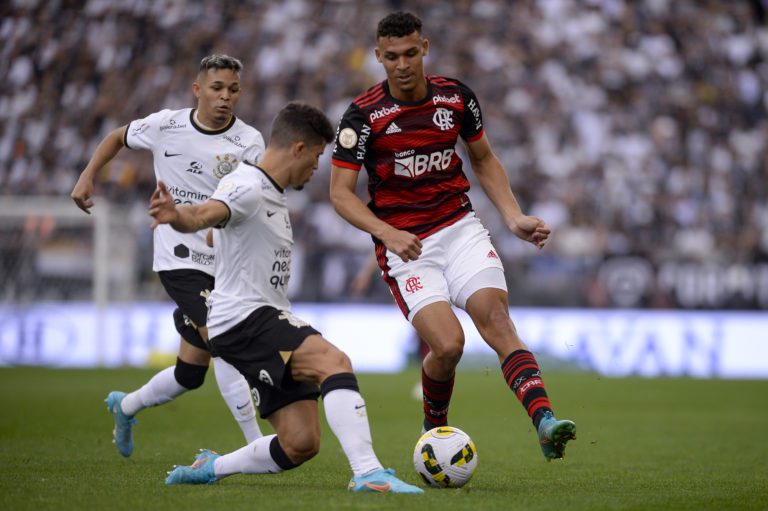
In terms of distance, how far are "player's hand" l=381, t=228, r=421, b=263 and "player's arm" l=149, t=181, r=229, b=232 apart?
111cm

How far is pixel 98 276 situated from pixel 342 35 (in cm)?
897

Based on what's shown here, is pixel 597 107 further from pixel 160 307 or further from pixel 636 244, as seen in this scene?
pixel 160 307

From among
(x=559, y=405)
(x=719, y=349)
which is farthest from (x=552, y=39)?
(x=559, y=405)

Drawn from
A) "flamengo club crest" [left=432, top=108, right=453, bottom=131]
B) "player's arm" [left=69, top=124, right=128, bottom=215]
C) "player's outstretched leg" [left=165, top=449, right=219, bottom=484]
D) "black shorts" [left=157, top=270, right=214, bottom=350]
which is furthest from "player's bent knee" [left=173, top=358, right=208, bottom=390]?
"flamengo club crest" [left=432, top=108, right=453, bottom=131]

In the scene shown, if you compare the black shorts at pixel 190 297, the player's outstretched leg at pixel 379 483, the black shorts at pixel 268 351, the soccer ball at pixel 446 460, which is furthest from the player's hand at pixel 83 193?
the player's outstretched leg at pixel 379 483

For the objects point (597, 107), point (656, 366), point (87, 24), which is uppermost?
point (87, 24)

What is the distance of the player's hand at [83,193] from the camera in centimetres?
700

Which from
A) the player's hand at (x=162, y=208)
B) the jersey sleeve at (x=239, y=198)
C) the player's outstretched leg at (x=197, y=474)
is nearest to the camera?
the player's hand at (x=162, y=208)

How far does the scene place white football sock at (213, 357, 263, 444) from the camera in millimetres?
6392

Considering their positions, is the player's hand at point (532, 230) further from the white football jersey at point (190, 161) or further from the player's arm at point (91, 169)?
the player's arm at point (91, 169)

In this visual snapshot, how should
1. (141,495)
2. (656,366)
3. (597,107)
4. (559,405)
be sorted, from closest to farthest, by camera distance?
(141,495) → (559,405) → (656,366) → (597,107)

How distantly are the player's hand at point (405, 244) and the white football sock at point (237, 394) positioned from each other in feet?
4.02

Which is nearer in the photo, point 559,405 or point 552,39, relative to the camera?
point 559,405

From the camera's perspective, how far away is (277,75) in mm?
23766
